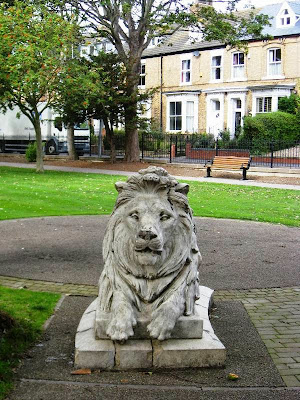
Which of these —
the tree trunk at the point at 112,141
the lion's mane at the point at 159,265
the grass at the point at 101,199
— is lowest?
the grass at the point at 101,199

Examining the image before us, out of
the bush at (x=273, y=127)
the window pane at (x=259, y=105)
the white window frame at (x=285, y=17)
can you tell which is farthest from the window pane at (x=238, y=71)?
the bush at (x=273, y=127)

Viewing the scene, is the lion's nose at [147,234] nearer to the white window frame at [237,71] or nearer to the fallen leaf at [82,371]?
the fallen leaf at [82,371]

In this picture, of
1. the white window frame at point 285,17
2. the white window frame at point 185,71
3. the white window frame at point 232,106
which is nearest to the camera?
the white window frame at point 285,17

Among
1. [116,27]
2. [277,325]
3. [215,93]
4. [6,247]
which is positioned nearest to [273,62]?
[215,93]

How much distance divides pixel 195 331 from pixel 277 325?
1.49 metres

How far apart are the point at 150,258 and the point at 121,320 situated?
1.86ft

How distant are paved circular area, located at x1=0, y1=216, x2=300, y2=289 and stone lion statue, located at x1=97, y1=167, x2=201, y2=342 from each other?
2.75 m

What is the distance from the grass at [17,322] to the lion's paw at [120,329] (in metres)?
0.87

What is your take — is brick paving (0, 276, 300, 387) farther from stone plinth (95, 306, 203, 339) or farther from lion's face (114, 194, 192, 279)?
lion's face (114, 194, 192, 279)

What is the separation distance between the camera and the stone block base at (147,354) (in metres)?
4.75

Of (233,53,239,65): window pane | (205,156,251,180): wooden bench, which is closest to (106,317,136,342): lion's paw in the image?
(205,156,251,180): wooden bench

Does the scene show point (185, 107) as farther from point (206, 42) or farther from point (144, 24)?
point (144, 24)

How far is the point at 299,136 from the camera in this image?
36219mm

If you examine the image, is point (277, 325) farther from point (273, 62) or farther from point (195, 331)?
point (273, 62)
